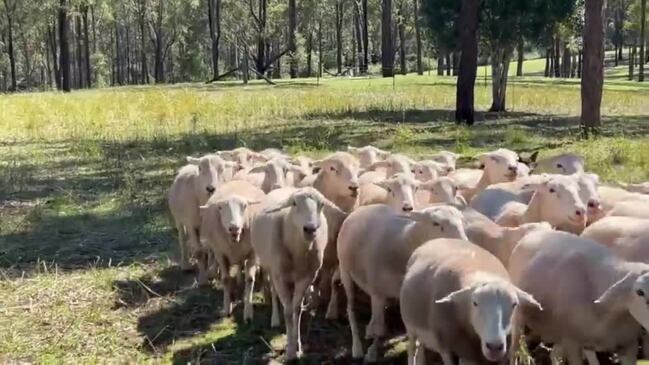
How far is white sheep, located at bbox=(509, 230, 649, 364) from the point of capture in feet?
17.5

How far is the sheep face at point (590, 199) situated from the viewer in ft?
24.9

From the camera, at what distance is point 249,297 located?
803 centimetres

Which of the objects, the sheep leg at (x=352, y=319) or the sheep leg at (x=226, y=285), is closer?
the sheep leg at (x=352, y=319)

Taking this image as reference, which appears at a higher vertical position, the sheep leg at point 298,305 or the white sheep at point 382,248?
the white sheep at point 382,248

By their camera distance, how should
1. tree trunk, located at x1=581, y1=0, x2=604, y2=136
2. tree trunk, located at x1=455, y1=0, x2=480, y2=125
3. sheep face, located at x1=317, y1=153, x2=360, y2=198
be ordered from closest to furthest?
sheep face, located at x1=317, y1=153, x2=360, y2=198, tree trunk, located at x1=581, y1=0, x2=604, y2=136, tree trunk, located at x1=455, y1=0, x2=480, y2=125

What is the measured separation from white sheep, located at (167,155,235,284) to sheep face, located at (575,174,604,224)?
390 centimetres

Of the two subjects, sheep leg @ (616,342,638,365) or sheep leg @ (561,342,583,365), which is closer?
sheep leg @ (616,342,638,365)

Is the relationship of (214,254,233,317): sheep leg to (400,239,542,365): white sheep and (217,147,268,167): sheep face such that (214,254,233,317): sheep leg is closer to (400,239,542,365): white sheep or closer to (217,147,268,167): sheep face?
(400,239,542,365): white sheep

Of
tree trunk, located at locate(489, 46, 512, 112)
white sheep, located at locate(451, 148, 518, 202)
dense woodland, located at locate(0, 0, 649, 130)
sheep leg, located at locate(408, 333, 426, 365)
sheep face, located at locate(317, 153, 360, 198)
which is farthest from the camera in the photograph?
dense woodland, located at locate(0, 0, 649, 130)

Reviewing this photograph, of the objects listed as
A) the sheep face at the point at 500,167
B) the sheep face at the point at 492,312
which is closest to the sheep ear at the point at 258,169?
the sheep face at the point at 500,167

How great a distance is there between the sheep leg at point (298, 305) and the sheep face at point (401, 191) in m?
1.17

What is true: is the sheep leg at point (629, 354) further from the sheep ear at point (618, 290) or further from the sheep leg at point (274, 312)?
the sheep leg at point (274, 312)

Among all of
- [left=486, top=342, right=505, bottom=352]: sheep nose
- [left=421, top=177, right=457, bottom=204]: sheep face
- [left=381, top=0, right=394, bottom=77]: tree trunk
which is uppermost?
[left=381, top=0, right=394, bottom=77]: tree trunk

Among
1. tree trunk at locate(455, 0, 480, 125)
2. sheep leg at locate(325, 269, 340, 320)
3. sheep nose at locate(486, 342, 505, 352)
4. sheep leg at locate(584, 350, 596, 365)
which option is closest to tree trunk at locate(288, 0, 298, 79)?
tree trunk at locate(455, 0, 480, 125)
